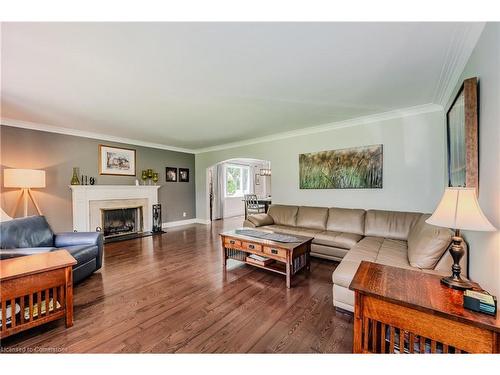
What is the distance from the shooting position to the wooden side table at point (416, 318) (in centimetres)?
98

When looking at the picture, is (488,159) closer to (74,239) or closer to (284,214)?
(284,214)

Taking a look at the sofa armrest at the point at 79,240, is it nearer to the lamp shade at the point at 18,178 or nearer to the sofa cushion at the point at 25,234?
the sofa cushion at the point at 25,234

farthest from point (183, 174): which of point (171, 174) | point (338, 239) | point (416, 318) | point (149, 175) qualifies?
point (416, 318)

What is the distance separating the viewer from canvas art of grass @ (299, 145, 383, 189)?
3.68 meters

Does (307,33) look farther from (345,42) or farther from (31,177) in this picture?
(31,177)

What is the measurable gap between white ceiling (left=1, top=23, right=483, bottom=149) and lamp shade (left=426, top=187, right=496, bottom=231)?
4.08 feet

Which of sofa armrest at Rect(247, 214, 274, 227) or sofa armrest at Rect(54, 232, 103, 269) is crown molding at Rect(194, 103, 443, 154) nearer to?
sofa armrest at Rect(247, 214, 274, 227)

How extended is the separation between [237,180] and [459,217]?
314 inches

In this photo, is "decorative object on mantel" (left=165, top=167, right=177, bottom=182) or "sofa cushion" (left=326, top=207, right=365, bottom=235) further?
"decorative object on mantel" (left=165, top=167, right=177, bottom=182)

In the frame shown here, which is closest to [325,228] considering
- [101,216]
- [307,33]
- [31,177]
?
[307,33]

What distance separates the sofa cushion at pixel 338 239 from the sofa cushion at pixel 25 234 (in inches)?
146

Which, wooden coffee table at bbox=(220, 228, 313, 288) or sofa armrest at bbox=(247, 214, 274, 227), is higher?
sofa armrest at bbox=(247, 214, 274, 227)

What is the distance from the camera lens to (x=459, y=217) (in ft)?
4.05

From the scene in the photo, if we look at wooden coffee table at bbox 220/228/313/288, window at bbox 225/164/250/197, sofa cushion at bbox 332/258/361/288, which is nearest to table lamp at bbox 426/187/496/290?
sofa cushion at bbox 332/258/361/288
